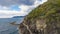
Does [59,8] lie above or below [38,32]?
above

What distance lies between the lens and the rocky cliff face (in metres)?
26.7

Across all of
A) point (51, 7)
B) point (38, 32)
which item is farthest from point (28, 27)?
point (51, 7)

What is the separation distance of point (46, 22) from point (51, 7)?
2.83 m

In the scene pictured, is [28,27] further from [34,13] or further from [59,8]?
[59,8]

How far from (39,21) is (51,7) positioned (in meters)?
2.74

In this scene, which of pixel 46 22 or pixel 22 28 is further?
pixel 22 28

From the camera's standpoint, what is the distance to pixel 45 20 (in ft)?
89.7

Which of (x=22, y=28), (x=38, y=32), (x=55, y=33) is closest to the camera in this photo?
(x=55, y=33)

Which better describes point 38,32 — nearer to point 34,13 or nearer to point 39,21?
point 39,21

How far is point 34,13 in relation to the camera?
31.0 meters

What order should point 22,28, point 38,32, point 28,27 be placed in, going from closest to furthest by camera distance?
point 38,32
point 28,27
point 22,28

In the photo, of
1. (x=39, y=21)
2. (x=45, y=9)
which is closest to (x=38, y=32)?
(x=39, y=21)

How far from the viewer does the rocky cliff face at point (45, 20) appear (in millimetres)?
26703

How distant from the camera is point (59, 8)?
2823cm
